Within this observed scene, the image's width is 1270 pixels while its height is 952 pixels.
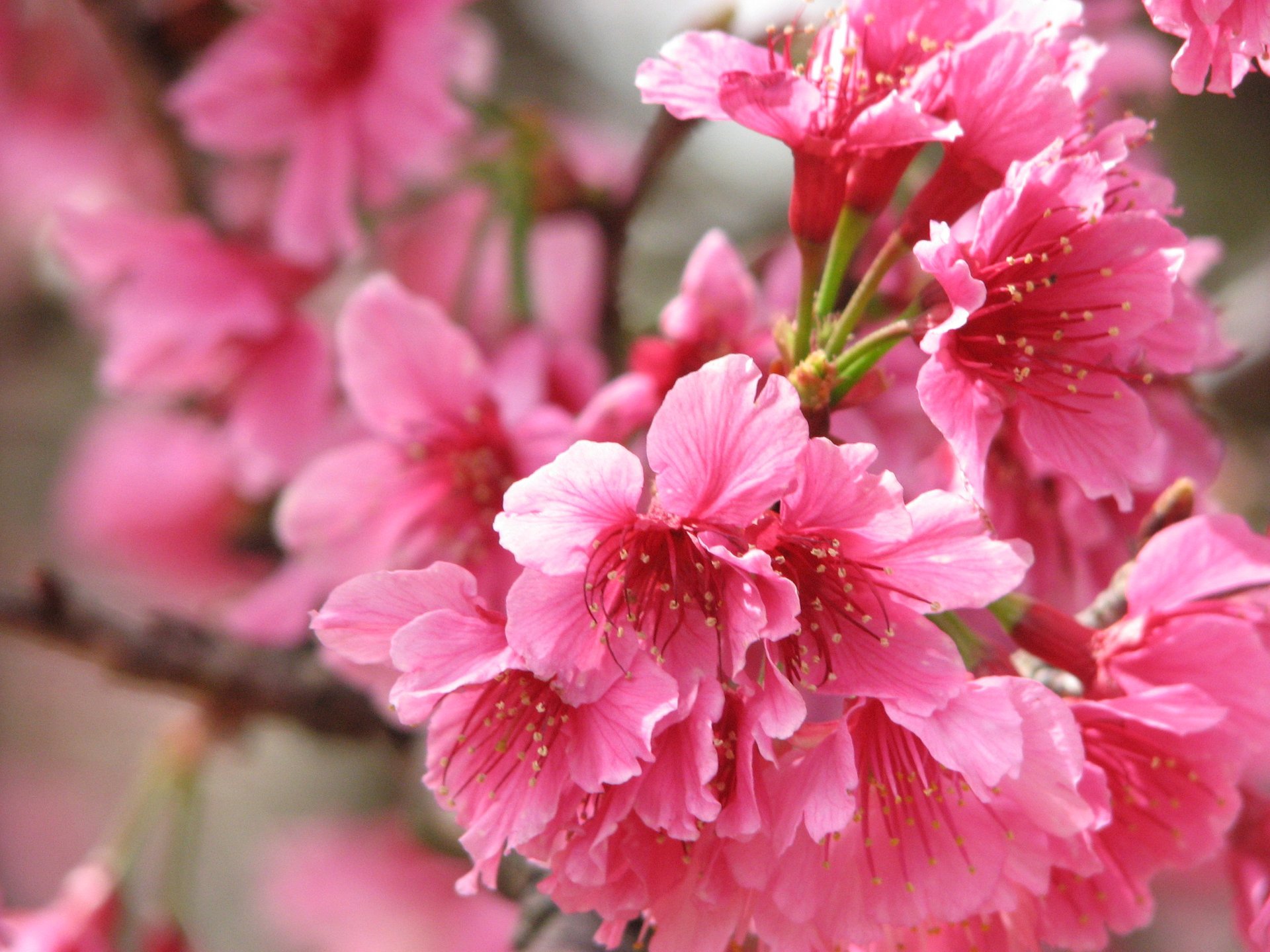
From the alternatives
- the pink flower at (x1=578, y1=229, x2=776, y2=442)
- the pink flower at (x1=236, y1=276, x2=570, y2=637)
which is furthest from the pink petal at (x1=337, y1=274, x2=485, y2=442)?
the pink flower at (x1=578, y1=229, x2=776, y2=442)

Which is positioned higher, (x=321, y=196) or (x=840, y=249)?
(x=840, y=249)

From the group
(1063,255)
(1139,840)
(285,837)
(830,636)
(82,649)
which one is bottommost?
(285,837)

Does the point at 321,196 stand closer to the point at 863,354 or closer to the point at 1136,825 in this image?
the point at 863,354

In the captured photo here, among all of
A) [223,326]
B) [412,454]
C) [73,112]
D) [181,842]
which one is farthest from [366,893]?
[73,112]

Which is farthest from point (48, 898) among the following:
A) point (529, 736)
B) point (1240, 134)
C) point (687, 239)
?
point (1240, 134)

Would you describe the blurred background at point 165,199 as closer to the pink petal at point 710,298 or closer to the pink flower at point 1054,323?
the pink petal at point 710,298

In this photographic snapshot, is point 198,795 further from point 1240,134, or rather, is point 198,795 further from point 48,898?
point 1240,134

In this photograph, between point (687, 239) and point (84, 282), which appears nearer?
point (84, 282)
